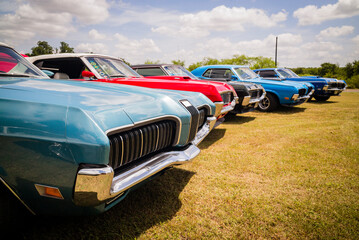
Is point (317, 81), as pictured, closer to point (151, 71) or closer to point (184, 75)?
point (184, 75)

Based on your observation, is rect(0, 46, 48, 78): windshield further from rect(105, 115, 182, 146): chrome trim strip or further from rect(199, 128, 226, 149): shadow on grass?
rect(199, 128, 226, 149): shadow on grass

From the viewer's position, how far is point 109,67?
398cm

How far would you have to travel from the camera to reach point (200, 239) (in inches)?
69.1

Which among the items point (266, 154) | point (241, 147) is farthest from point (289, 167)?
point (241, 147)

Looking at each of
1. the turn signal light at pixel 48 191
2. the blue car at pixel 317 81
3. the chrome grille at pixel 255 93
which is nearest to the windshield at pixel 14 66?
the turn signal light at pixel 48 191

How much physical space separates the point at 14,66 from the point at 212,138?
11.4 ft

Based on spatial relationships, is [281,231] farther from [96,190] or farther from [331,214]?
[96,190]

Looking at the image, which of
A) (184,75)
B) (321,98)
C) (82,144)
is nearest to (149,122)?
(82,144)

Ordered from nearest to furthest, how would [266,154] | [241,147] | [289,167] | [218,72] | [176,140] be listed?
[176,140], [289,167], [266,154], [241,147], [218,72]

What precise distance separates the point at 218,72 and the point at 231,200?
614 centimetres

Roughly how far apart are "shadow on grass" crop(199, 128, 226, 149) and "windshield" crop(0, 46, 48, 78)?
277cm

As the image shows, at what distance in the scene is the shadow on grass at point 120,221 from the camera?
5.74ft

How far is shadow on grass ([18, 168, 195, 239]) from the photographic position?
5.74ft

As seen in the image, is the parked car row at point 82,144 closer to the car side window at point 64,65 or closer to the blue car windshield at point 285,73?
the car side window at point 64,65
